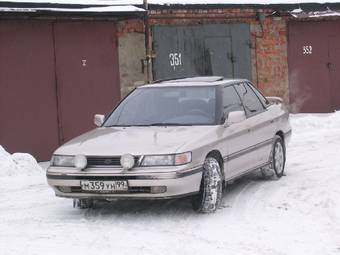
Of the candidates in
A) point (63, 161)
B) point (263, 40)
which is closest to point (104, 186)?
point (63, 161)

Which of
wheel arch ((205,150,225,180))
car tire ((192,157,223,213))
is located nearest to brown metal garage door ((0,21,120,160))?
wheel arch ((205,150,225,180))

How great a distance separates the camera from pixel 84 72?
13.8 meters

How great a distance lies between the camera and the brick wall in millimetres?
15680

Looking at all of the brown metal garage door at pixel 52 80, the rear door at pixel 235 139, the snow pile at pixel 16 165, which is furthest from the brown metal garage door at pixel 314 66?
the rear door at pixel 235 139

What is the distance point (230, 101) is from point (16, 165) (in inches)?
140

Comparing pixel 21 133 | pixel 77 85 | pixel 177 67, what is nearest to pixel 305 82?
pixel 177 67

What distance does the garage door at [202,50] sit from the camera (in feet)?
50.3

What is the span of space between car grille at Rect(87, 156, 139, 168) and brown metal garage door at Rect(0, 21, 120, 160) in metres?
5.81

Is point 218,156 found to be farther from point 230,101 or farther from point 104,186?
point 104,186

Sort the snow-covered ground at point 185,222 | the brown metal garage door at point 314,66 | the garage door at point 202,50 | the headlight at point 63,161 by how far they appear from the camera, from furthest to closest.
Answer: the brown metal garage door at point 314,66, the garage door at point 202,50, the headlight at point 63,161, the snow-covered ground at point 185,222

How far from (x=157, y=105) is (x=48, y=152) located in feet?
17.3

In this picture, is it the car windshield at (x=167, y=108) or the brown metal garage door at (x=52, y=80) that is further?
the brown metal garage door at (x=52, y=80)

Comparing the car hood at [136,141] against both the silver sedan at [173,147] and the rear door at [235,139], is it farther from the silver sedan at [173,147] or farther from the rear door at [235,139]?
the rear door at [235,139]

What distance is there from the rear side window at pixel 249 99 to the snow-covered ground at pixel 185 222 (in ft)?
3.19
